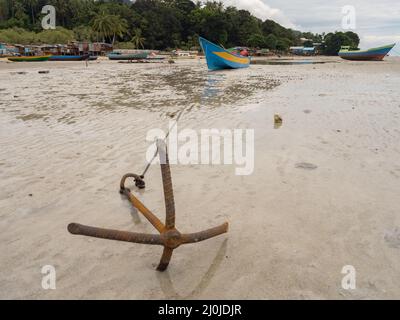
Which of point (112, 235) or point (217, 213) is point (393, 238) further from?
point (112, 235)

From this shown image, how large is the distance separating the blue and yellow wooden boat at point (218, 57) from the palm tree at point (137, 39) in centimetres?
5234

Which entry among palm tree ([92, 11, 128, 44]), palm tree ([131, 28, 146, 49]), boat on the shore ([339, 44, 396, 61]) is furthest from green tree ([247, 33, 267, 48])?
boat on the shore ([339, 44, 396, 61])

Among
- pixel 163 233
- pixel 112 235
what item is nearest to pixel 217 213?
pixel 163 233

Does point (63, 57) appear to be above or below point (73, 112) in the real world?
above

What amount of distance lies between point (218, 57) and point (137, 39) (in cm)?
5428

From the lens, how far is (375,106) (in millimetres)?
9195

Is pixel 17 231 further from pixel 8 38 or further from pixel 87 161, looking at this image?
pixel 8 38

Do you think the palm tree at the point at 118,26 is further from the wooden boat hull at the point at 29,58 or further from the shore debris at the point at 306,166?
the shore debris at the point at 306,166

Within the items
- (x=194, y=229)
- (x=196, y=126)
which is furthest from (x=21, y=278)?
(x=196, y=126)

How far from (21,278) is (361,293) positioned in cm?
246

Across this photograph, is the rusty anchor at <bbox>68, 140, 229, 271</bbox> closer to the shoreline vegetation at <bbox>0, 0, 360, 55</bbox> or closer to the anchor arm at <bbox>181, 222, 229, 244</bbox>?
the anchor arm at <bbox>181, 222, 229, 244</bbox>

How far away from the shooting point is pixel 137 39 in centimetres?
7212

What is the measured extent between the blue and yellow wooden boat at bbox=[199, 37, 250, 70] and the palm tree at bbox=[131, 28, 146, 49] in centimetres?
5234
